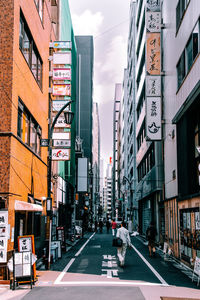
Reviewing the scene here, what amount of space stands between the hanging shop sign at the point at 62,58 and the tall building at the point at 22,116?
70 cm

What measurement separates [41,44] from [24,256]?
44.1 ft

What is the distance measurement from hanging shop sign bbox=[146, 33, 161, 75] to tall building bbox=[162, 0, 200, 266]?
1.27 meters

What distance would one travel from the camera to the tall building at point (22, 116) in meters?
13.7

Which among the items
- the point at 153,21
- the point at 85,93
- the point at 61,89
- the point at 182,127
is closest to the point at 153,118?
the point at 182,127

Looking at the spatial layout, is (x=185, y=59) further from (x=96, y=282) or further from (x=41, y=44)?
(x=96, y=282)

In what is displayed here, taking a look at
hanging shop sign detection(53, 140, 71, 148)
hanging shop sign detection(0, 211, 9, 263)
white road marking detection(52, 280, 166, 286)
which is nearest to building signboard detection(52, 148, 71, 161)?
hanging shop sign detection(53, 140, 71, 148)

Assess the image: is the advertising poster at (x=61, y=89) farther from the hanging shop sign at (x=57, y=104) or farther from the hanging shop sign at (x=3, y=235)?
the hanging shop sign at (x=3, y=235)

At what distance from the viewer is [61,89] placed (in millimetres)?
24031

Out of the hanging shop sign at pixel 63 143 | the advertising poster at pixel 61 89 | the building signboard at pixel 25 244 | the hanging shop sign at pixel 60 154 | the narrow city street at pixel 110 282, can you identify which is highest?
the advertising poster at pixel 61 89

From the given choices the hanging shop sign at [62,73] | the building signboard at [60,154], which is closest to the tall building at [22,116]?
the hanging shop sign at [62,73]

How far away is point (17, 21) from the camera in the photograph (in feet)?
49.1

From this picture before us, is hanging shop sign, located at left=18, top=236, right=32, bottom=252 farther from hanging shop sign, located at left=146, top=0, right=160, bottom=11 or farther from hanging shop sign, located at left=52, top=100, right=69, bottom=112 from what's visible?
hanging shop sign, located at left=146, top=0, right=160, bottom=11

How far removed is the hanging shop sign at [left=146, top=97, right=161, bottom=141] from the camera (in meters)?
25.6

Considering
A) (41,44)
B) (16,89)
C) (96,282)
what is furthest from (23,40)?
(96,282)
